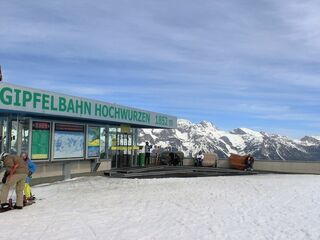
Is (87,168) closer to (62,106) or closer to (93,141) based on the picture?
(93,141)

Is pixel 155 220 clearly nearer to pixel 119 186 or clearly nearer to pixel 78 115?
pixel 119 186

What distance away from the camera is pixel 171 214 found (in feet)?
39.3

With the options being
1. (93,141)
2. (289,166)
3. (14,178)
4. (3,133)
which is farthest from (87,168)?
(289,166)

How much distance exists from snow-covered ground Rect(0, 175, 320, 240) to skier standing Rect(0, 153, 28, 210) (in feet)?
1.49

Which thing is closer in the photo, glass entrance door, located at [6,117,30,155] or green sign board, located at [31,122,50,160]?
glass entrance door, located at [6,117,30,155]

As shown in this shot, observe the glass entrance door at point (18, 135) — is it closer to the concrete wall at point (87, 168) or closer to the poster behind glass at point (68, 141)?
the concrete wall at point (87, 168)

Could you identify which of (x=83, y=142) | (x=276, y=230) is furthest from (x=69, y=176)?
(x=276, y=230)

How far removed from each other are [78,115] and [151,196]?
26.2 feet

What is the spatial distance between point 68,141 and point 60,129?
0.90 m

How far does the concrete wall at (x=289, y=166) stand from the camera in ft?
106

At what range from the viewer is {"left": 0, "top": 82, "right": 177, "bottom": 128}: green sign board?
17750 mm

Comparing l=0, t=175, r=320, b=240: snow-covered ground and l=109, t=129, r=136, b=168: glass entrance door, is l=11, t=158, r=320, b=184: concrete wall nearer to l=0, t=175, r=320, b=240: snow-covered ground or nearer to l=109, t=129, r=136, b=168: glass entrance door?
l=109, t=129, r=136, b=168: glass entrance door

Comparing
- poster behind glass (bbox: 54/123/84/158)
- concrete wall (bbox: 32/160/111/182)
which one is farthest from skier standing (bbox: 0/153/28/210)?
poster behind glass (bbox: 54/123/84/158)

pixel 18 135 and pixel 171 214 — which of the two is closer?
pixel 171 214
